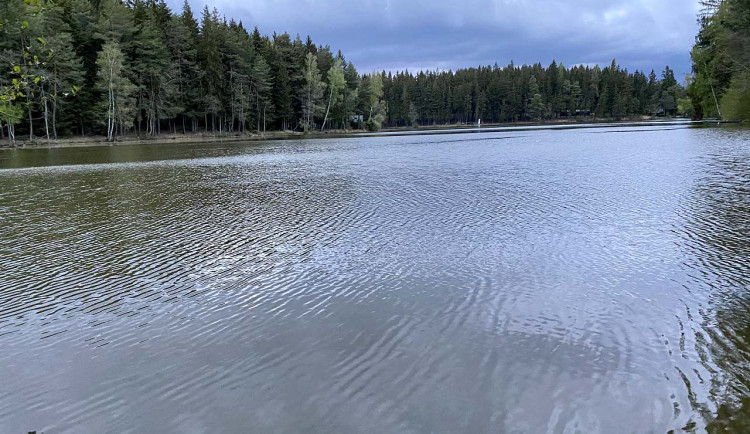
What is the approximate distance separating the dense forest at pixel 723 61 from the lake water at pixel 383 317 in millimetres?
18882

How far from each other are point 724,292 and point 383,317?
622cm

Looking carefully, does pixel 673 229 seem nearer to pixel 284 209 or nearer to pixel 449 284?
pixel 449 284

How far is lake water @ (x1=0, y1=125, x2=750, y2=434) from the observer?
5.74 metres

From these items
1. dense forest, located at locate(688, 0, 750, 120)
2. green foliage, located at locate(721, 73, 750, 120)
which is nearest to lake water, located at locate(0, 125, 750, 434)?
dense forest, located at locate(688, 0, 750, 120)

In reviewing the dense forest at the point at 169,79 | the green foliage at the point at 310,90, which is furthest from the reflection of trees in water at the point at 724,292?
the green foliage at the point at 310,90

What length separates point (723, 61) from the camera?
4247 cm

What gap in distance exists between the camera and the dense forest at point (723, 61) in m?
31.6

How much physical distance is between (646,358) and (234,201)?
1771cm

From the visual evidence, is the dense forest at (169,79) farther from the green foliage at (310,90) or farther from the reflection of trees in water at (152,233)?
the reflection of trees in water at (152,233)

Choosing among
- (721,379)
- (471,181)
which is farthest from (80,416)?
(471,181)

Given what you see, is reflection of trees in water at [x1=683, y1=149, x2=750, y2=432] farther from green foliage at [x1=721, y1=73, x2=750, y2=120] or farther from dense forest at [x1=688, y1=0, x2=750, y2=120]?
green foliage at [x1=721, y1=73, x2=750, y2=120]

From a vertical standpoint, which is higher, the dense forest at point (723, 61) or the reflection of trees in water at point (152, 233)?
the dense forest at point (723, 61)

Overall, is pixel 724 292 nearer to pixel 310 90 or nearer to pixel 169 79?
pixel 169 79

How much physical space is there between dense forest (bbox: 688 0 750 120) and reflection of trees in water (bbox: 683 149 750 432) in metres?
17.6
